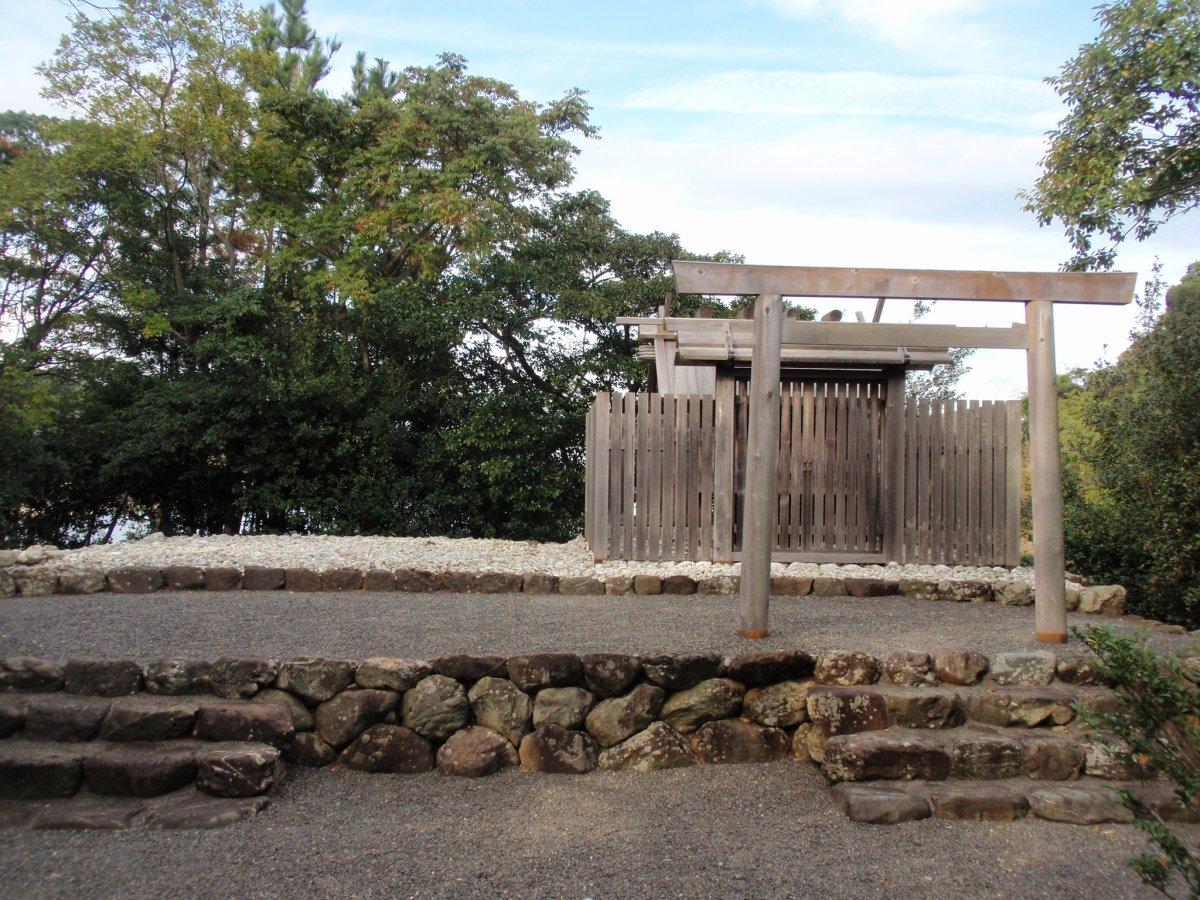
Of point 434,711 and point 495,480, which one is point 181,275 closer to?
point 495,480

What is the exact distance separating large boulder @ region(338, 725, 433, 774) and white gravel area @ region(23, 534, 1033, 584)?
340 centimetres

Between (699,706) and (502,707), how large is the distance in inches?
40.3

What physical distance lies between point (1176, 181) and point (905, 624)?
7.45 metres

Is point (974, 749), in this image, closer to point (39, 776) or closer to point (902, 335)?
point (902, 335)

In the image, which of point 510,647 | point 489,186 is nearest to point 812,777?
point 510,647

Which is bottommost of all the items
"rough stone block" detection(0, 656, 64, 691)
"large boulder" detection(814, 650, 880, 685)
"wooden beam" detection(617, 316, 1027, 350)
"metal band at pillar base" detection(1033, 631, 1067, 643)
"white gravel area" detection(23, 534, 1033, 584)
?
"rough stone block" detection(0, 656, 64, 691)

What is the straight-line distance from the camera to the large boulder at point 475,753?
15.3 feet

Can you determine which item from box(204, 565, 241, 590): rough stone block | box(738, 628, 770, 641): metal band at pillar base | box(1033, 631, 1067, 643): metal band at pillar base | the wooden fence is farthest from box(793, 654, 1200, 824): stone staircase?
box(204, 565, 241, 590): rough stone block

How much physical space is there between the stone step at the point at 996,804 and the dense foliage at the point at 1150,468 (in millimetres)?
5167

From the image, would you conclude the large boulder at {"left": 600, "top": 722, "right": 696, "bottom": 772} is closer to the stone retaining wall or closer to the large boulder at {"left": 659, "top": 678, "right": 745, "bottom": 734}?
the large boulder at {"left": 659, "top": 678, "right": 745, "bottom": 734}

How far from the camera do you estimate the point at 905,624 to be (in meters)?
6.39

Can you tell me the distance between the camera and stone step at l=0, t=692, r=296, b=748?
4.51m

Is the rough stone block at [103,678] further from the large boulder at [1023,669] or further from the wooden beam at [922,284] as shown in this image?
the large boulder at [1023,669]

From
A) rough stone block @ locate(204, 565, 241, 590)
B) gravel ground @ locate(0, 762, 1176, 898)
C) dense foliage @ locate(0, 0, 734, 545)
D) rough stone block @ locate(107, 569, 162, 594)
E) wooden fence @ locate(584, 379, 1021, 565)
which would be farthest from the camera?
dense foliage @ locate(0, 0, 734, 545)
